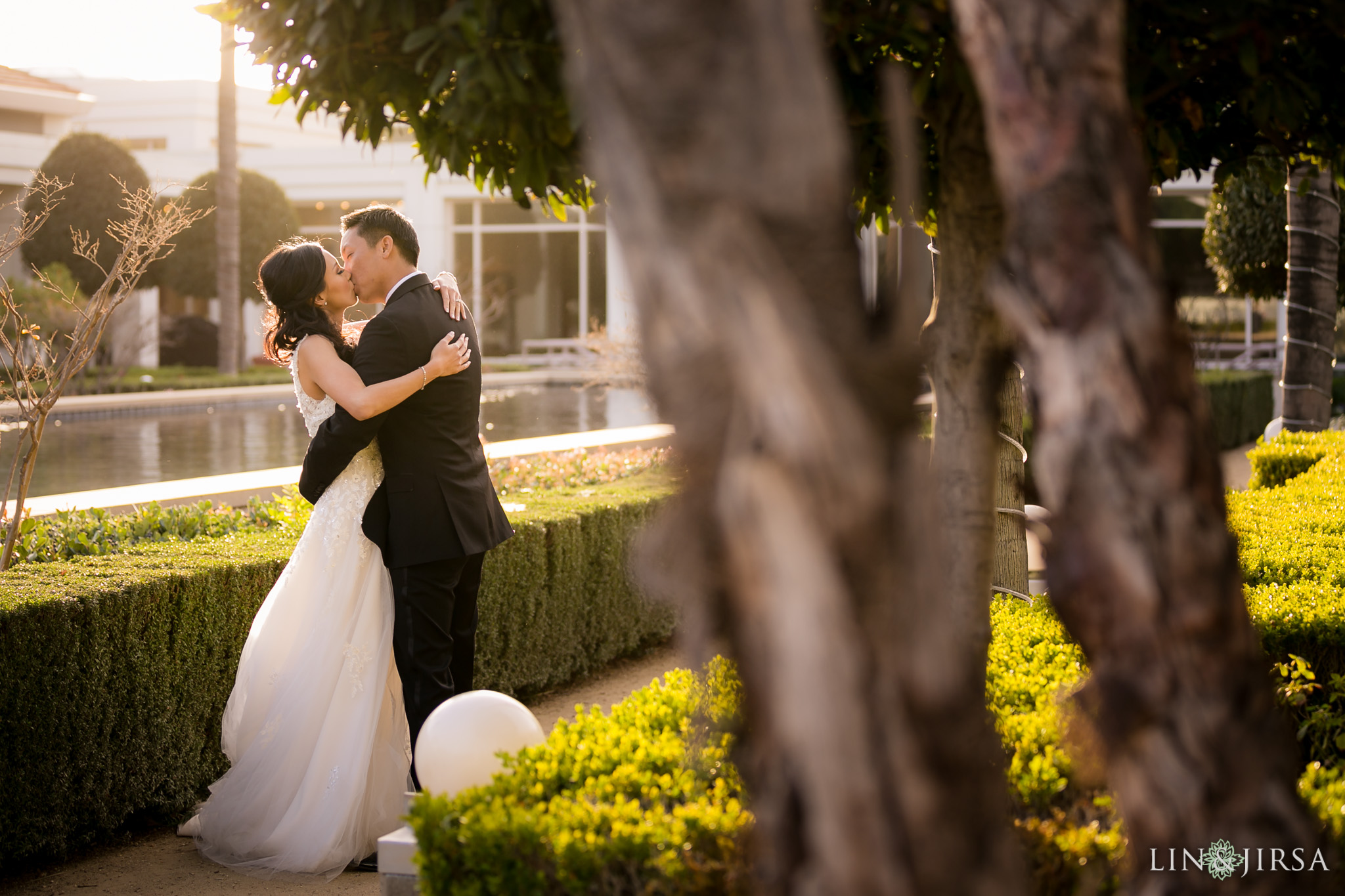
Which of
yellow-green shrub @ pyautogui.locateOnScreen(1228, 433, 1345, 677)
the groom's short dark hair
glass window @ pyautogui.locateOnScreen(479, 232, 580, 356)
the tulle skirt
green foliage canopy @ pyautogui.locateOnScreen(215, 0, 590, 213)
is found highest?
glass window @ pyautogui.locateOnScreen(479, 232, 580, 356)

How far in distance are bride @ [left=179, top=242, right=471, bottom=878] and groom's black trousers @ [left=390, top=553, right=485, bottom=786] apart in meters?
0.11

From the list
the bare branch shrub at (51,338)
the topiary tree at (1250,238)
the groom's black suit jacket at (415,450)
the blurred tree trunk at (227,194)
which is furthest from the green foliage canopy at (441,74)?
the blurred tree trunk at (227,194)

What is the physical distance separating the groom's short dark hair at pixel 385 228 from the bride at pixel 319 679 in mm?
153

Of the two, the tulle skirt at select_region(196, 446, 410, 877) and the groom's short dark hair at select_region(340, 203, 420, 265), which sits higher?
the groom's short dark hair at select_region(340, 203, 420, 265)

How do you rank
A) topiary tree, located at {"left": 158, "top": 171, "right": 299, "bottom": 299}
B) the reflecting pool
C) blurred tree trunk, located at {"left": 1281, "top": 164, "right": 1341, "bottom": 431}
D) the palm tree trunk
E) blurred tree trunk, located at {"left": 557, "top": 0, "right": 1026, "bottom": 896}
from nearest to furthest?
blurred tree trunk, located at {"left": 557, "top": 0, "right": 1026, "bottom": 896}
the palm tree trunk
blurred tree trunk, located at {"left": 1281, "top": 164, "right": 1341, "bottom": 431}
the reflecting pool
topiary tree, located at {"left": 158, "top": 171, "right": 299, "bottom": 299}

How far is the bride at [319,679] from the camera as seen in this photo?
3.26 metres

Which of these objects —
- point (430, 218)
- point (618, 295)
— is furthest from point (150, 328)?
point (618, 295)

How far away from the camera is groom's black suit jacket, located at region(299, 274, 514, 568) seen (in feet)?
10.8

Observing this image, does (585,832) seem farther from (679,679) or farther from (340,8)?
(340,8)

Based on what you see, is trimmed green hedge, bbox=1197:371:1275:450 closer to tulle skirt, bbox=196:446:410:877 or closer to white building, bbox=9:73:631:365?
tulle skirt, bbox=196:446:410:877

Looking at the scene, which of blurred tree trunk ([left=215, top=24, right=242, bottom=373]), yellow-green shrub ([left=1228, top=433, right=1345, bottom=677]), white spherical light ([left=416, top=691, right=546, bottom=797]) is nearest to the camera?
white spherical light ([left=416, top=691, right=546, bottom=797])

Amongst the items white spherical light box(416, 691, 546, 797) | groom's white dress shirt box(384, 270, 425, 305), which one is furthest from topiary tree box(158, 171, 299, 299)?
white spherical light box(416, 691, 546, 797)

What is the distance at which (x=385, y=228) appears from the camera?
346 cm

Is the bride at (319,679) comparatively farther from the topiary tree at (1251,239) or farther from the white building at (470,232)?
the white building at (470,232)
